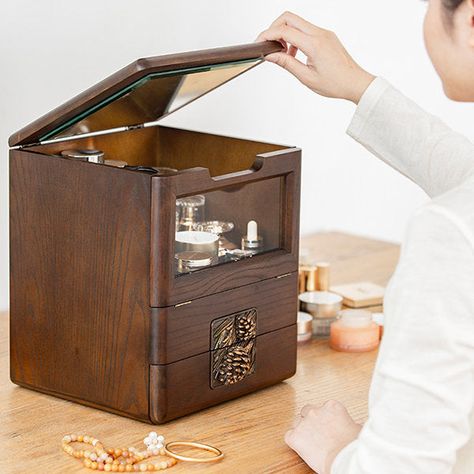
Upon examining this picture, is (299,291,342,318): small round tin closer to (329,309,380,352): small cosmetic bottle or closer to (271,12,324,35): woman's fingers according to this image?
(329,309,380,352): small cosmetic bottle

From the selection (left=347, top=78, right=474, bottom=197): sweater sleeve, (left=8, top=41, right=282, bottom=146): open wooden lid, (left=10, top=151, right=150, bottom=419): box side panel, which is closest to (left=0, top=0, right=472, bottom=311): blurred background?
(left=8, top=41, right=282, bottom=146): open wooden lid

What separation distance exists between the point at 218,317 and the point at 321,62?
0.31 m

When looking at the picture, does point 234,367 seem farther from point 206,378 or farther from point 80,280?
point 80,280

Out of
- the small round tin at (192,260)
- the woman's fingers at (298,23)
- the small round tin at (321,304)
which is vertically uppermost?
the woman's fingers at (298,23)

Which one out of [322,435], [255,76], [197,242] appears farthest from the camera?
[255,76]

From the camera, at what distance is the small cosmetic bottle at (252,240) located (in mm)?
1245

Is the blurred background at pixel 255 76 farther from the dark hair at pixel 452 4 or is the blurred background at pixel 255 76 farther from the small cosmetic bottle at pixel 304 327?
the dark hair at pixel 452 4

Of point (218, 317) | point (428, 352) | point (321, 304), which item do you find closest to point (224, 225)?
point (218, 317)

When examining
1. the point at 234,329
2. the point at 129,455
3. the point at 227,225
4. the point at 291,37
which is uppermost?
the point at 291,37

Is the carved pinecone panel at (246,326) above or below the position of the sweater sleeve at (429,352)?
below

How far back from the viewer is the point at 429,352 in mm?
815

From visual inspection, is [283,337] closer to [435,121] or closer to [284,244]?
[284,244]

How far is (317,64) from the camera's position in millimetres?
1219

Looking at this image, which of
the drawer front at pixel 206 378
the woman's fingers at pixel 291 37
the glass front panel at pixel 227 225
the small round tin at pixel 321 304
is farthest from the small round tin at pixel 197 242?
the small round tin at pixel 321 304
